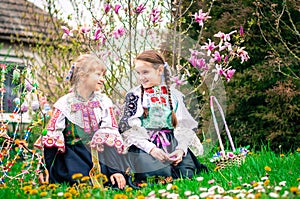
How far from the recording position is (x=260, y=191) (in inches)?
99.5

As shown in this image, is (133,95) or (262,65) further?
(262,65)

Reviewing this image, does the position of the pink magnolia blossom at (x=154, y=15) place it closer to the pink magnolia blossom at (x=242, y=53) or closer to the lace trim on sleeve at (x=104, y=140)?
the pink magnolia blossom at (x=242, y=53)

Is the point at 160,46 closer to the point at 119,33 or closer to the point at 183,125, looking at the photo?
the point at 119,33

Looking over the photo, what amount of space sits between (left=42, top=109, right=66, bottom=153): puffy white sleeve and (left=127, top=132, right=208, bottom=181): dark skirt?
0.50 m

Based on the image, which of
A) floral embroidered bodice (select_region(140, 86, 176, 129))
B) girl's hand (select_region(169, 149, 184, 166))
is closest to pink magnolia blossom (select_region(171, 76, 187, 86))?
Result: floral embroidered bodice (select_region(140, 86, 176, 129))

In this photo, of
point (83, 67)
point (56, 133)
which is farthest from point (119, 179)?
point (83, 67)

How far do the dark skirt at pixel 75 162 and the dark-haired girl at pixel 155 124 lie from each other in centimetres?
13

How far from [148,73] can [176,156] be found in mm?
654

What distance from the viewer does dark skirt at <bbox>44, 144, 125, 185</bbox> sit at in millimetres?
3588

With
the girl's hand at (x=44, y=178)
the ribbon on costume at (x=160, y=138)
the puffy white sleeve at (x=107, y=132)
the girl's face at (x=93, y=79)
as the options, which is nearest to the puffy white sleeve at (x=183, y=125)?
the ribbon on costume at (x=160, y=138)

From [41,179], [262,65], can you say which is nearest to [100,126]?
[41,179]

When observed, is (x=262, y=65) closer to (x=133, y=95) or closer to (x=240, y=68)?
(x=240, y=68)

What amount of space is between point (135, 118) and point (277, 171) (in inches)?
44.5

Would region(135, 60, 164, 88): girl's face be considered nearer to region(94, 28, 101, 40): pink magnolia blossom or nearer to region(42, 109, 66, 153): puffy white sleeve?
region(42, 109, 66, 153): puffy white sleeve
